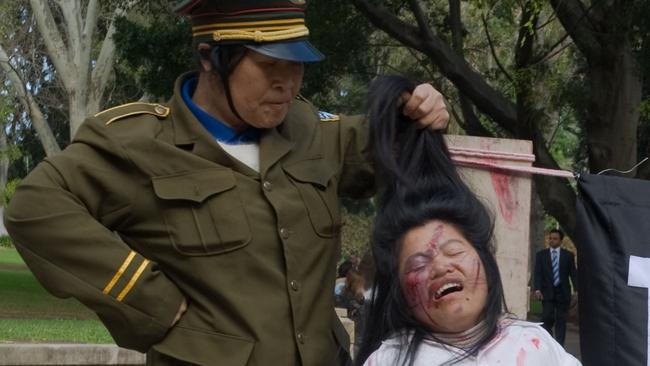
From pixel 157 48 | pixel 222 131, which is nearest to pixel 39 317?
pixel 157 48

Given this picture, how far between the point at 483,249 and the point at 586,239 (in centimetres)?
48

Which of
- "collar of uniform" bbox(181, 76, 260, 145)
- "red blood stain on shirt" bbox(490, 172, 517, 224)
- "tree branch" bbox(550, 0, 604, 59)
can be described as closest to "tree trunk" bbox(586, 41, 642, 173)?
"tree branch" bbox(550, 0, 604, 59)

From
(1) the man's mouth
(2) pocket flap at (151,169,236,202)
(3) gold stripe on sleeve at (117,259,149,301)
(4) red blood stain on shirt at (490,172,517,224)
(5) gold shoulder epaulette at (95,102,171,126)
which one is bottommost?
(3) gold stripe on sleeve at (117,259,149,301)

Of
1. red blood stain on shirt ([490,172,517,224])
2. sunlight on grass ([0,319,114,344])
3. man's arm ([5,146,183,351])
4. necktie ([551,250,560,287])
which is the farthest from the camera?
necktie ([551,250,560,287])

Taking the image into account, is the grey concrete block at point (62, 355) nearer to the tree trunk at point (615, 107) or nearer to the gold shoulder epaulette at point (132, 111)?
the gold shoulder epaulette at point (132, 111)

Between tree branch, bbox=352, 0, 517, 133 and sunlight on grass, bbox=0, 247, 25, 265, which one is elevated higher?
tree branch, bbox=352, 0, 517, 133

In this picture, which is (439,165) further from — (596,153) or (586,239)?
(596,153)

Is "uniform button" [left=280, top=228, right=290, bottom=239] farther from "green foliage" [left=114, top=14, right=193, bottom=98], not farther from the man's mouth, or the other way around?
"green foliage" [left=114, top=14, right=193, bottom=98]

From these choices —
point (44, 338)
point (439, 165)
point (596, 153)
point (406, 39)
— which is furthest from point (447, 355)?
point (406, 39)

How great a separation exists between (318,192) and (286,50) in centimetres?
41

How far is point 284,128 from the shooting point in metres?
3.46

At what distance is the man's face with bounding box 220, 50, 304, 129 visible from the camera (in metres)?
3.25

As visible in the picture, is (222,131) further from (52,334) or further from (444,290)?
(52,334)

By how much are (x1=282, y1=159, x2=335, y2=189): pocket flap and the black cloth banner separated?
Answer: 699mm
